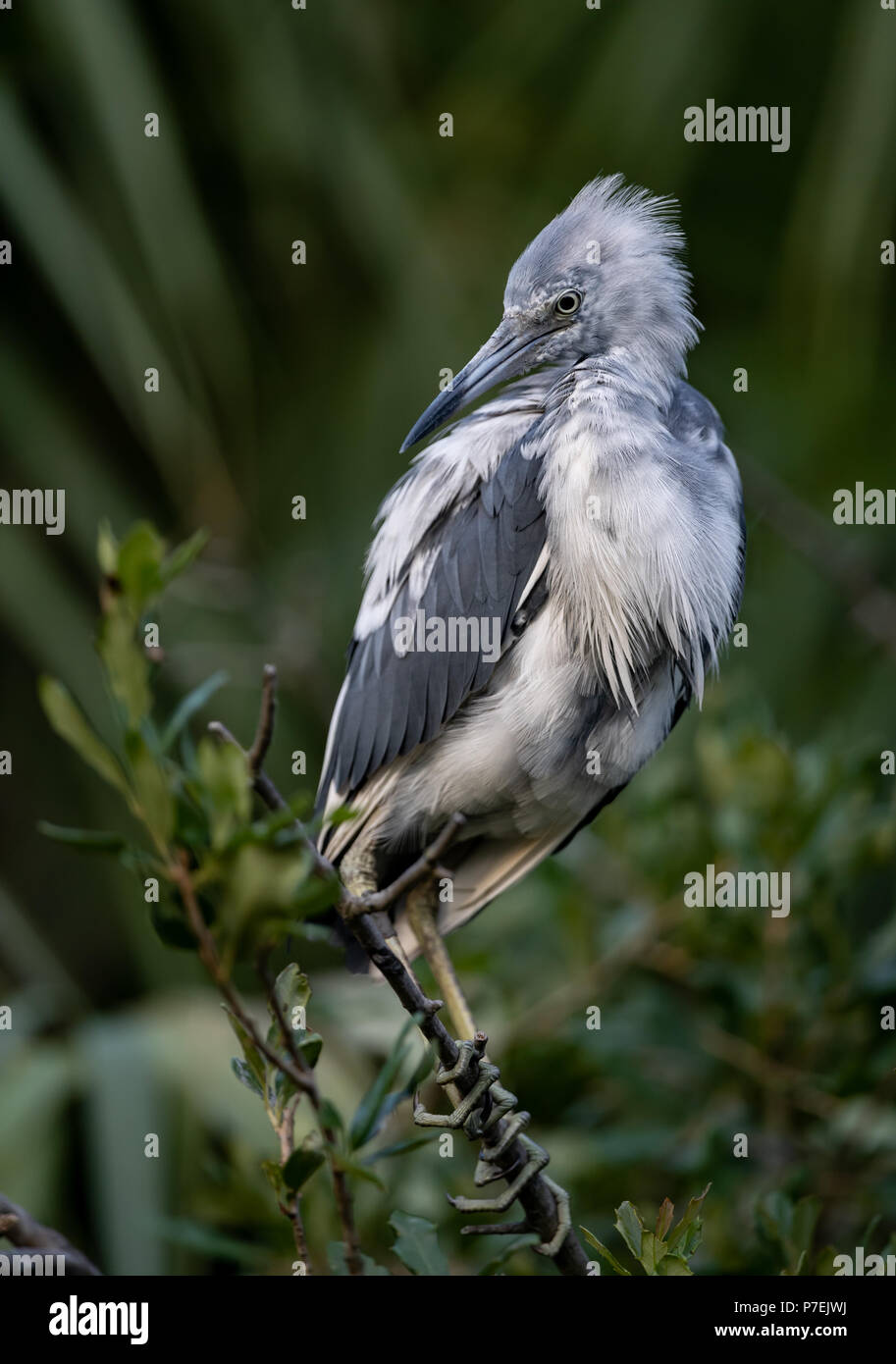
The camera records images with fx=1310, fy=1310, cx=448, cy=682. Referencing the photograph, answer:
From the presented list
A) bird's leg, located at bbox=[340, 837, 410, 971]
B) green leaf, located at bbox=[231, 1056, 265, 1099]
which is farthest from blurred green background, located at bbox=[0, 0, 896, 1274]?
green leaf, located at bbox=[231, 1056, 265, 1099]

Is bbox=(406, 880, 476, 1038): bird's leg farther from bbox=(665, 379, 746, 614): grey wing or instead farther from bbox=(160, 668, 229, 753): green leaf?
bbox=(160, 668, 229, 753): green leaf

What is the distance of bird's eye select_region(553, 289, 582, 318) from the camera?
5.83 feet

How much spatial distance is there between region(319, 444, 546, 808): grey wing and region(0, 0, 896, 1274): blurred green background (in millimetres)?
368

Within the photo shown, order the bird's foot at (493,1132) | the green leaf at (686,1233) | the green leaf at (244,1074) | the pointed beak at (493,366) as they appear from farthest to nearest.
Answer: the pointed beak at (493,366) < the bird's foot at (493,1132) < the green leaf at (686,1233) < the green leaf at (244,1074)

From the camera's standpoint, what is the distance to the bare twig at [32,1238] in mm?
1146

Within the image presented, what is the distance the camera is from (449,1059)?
1.25 metres

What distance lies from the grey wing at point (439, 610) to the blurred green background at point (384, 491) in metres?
0.37

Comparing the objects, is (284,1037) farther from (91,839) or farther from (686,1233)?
(686,1233)

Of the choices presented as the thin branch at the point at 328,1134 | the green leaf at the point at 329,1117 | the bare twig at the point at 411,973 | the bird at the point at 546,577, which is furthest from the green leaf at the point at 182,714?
the bird at the point at 546,577

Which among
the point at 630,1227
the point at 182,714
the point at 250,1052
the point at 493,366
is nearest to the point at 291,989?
the point at 250,1052

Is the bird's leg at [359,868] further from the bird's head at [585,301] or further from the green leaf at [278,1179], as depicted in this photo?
the green leaf at [278,1179]

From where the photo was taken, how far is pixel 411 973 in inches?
47.4
